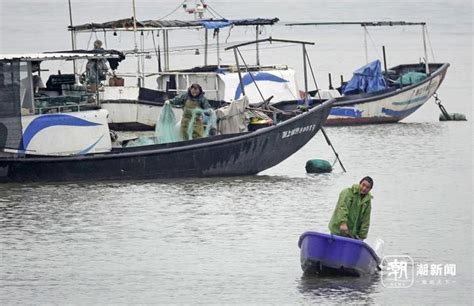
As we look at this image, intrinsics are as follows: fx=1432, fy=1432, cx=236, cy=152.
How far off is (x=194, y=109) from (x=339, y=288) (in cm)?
Answer: 811

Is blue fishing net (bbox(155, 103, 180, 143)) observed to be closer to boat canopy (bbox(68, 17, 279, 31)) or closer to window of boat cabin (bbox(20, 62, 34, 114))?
window of boat cabin (bbox(20, 62, 34, 114))

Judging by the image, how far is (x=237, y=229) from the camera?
19938 millimetres

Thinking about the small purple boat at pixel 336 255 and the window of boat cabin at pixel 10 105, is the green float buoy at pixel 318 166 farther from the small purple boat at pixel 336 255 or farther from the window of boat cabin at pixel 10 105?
the small purple boat at pixel 336 255

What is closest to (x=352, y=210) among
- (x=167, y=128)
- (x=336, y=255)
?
(x=336, y=255)

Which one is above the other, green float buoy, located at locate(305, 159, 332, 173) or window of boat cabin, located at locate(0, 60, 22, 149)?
window of boat cabin, located at locate(0, 60, 22, 149)

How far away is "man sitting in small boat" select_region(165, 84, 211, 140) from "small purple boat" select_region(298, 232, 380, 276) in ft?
24.5

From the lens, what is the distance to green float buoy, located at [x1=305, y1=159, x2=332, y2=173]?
2572cm

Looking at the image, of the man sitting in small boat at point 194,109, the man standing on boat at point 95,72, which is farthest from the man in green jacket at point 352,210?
the man standing on boat at point 95,72

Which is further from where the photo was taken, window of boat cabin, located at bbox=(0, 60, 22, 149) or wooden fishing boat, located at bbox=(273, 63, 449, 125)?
wooden fishing boat, located at bbox=(273, 63, 449, 125)

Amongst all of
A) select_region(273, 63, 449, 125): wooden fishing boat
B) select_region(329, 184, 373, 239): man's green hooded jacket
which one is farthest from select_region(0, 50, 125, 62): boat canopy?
select_region(273, 63, 449, 125): wooden fishing boat

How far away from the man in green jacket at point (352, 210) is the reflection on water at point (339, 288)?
55 centimetres

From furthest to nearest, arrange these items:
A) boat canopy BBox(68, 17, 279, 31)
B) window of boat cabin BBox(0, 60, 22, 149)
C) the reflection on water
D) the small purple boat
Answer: boat canopy BBox(68, 17, 279, 31) → window of boat cabin BBox(0, 60, 22, 149) → the small purple boat → the reflection on water

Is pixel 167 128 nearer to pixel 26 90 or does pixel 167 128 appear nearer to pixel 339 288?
pixel 26 90

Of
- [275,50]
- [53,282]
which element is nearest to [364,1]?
[275,50]
